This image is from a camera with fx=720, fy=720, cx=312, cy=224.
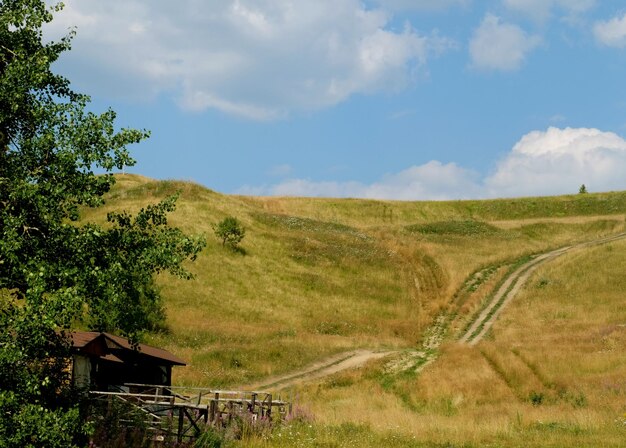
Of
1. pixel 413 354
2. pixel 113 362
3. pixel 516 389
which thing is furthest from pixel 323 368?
pixel 113 362

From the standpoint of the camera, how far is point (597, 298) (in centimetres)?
6338

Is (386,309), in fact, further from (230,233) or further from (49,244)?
(49,244)

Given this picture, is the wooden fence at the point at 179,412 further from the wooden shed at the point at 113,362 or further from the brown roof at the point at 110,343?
the brown roof at the point at 110,343

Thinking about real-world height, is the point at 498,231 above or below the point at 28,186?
above

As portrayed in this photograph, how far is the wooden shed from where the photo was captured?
27.6m

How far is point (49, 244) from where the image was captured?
1633 cm

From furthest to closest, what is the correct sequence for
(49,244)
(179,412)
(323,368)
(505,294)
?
(505,294)
(323,368)
(179,412)
(49,244)

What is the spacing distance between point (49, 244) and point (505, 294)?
57946 mm

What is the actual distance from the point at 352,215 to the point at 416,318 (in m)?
57.7

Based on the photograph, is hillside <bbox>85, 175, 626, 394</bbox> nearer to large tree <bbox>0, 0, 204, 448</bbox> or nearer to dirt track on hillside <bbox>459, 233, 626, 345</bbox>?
dirt track on hillside <bbox>459, 233, 626, 345</bbox>

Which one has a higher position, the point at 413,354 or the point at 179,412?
the point at 179,412

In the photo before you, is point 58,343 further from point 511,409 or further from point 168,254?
point 511,409

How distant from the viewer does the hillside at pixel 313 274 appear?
53.2m

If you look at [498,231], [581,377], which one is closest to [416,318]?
[581,377]
